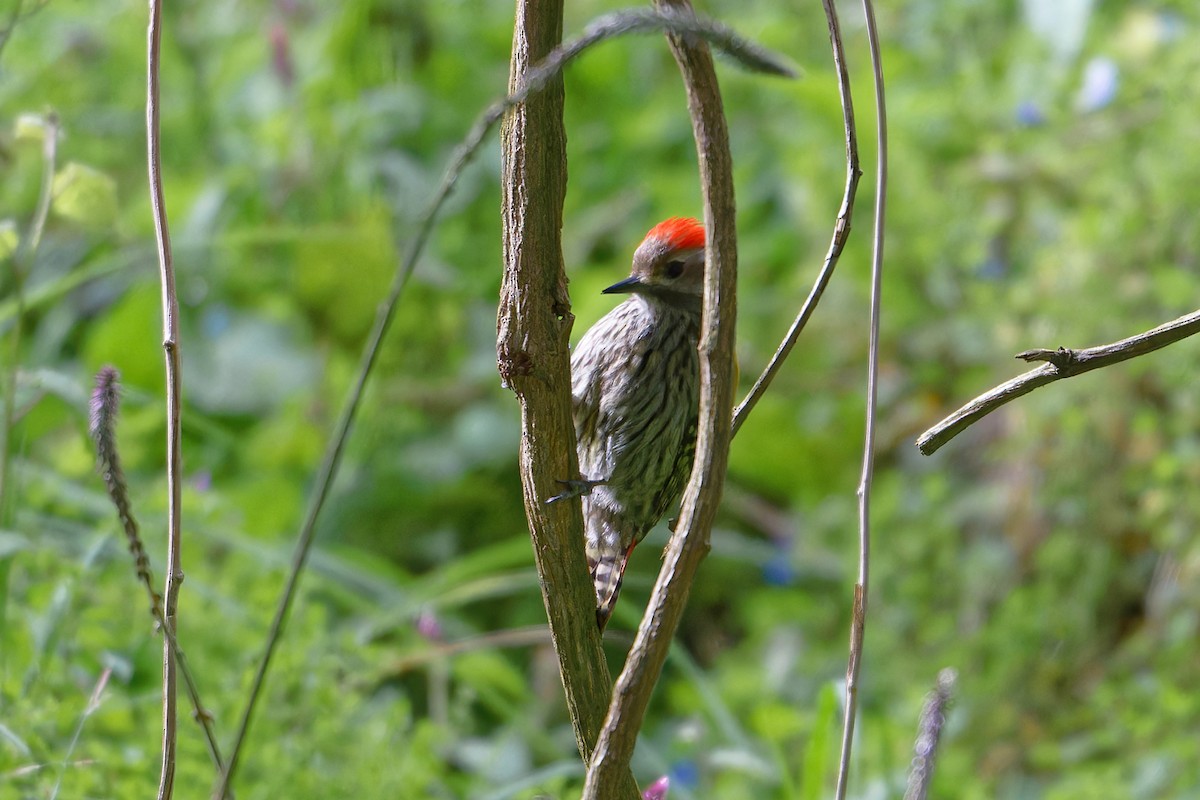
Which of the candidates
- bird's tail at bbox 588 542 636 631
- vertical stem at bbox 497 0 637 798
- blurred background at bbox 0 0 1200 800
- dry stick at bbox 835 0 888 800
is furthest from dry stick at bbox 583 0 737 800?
blurred background at bbox 0 0 1200 800

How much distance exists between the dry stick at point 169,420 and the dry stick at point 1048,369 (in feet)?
2.62

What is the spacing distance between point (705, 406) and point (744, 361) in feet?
10.0

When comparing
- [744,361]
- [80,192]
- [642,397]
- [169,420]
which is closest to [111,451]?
[169,420]

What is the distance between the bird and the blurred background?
344 millimetres

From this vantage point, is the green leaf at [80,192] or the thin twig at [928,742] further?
the green leaf at [80,192]

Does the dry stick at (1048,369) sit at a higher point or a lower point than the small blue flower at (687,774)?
higher

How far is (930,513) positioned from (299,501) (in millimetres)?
1888

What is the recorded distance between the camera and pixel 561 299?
4.55ft

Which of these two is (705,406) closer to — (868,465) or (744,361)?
(868,465)

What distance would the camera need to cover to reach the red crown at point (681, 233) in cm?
234

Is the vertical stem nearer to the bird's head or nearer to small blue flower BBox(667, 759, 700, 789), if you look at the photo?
the bird's head

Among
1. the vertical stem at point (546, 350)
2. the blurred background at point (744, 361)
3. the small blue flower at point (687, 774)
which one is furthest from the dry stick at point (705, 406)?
the small blue flower at point (687, 774)

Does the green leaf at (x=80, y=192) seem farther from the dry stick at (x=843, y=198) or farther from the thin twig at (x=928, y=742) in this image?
Result: the thin twig at (x=928, y=742)

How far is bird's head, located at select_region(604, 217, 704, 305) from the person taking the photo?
92.4 inches
